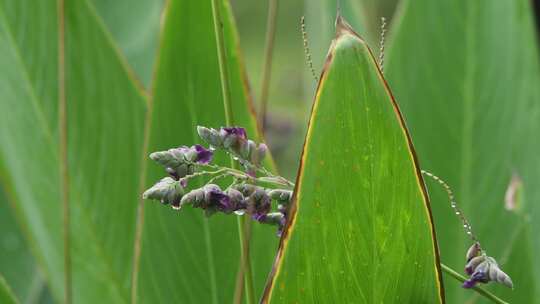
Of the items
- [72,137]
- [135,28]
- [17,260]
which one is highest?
[135,28]

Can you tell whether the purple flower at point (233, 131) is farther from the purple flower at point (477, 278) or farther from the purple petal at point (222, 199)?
the purple flower at point (477, 278)

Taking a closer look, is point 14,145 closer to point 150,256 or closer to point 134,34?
point 150,256

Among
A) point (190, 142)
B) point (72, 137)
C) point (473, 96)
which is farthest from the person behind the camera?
point (473, 96)

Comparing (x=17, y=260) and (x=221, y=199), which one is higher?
(x=221, y=199)

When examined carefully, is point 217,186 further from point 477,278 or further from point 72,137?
point 72,137

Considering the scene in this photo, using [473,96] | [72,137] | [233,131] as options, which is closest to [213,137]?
[233,131]

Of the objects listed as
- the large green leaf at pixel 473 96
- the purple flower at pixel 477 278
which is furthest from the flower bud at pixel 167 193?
the large green leaf at pixel 473 96

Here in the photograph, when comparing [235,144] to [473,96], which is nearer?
[235,144]

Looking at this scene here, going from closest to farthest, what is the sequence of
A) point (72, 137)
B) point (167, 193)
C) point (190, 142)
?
point (167, 193), point (190, 142), point (72, 137)
